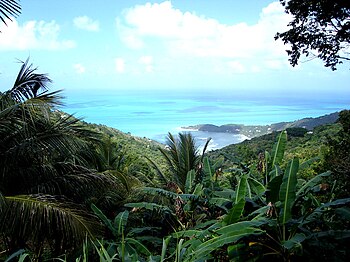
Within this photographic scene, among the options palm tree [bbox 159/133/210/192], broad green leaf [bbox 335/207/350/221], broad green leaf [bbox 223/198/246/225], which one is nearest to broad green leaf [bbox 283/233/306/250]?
broad green leaf [bbox 223/198/246/225]

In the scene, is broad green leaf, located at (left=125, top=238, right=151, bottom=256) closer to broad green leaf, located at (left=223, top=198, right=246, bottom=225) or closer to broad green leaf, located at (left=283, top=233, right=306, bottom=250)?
broad green leaf, located at (left=223, top=198, right=246, bottom=225)

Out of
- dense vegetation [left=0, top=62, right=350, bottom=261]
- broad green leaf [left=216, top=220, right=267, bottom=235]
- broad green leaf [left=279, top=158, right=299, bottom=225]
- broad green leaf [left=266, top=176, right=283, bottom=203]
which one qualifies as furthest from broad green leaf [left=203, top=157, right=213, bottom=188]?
broad green leaf [left=216, top=220, right=267, bottom=235]

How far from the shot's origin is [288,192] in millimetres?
2607

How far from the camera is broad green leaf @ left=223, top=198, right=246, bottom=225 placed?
2502mm

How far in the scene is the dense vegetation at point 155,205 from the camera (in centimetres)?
253

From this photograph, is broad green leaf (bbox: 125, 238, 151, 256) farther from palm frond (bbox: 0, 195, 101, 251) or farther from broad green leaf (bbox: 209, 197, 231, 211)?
palm frond (bbox: 0, 195, 101, 251)

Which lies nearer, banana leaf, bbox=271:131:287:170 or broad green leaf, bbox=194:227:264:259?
broad green leaf, bbox=194:227:264:259

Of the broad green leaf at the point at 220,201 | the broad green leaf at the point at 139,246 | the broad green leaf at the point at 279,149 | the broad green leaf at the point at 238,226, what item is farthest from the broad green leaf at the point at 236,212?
the broad green leaf at the point at 279,149

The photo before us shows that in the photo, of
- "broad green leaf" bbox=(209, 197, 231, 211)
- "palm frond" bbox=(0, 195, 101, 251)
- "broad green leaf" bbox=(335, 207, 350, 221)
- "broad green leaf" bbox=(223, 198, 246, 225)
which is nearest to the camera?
"broad green leaf" bbox=(223, 198, 246, 225)

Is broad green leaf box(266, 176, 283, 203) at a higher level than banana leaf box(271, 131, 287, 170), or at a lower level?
lower

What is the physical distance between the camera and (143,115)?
63.1 m

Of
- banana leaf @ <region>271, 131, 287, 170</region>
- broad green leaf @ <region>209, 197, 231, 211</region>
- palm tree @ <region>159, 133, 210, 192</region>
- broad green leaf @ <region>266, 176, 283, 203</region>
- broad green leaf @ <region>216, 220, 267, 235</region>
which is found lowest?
palm tree @ <region>159, 133, 210, 192</region>

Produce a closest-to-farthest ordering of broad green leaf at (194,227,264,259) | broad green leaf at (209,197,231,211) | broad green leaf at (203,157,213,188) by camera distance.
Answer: broad green leaf at (194,227,264,259)
broad green leaf at (209,197,231,211)
broad green leaf at (203,157,213,188)

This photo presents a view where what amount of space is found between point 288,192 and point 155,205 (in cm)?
144
